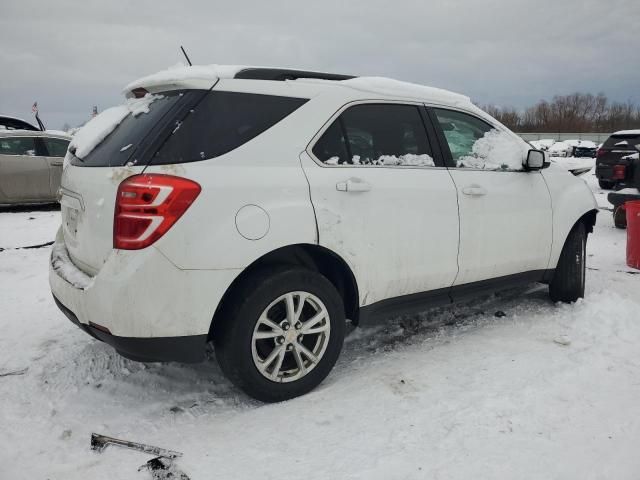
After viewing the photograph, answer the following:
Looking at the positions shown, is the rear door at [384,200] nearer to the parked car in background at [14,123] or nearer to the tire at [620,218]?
the tire at [620,218]

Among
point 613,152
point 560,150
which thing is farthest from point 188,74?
point 560,150

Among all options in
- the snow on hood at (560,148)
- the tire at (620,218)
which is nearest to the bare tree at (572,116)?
the snow on hood at (560,148)

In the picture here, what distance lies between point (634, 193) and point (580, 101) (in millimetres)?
97465

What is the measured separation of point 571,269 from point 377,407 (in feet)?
8.45

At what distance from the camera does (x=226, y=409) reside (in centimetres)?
284

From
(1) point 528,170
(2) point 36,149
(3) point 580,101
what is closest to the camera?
(1) point 528,170

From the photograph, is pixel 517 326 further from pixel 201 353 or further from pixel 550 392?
pixel 201 353

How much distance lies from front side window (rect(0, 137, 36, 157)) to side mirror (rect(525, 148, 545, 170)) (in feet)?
29.7

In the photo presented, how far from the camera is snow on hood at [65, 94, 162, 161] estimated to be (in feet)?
9.52

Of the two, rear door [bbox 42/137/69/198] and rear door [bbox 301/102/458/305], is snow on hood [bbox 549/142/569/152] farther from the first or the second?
rear door [bbox 301/102/458/305]

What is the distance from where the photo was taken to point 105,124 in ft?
9.88

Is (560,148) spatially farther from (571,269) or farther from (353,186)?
(353,186)

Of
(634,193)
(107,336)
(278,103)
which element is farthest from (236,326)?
(634,193)

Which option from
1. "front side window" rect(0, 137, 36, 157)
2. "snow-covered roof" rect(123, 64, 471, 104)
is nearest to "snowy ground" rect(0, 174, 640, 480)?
"snow-covered roof" rect(123, 64, 471, 104)
